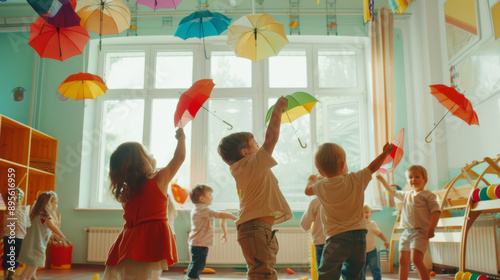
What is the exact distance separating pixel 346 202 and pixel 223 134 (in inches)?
150

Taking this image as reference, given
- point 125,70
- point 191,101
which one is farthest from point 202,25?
point 125,70

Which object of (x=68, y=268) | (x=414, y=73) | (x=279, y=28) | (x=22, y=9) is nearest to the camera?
(x=279, y=28)

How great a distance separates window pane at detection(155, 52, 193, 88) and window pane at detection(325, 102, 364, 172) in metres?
1.94

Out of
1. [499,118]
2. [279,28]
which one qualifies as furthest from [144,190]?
[499,118]

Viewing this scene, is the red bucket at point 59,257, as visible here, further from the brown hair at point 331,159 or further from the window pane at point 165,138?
the brown hair at point 331,159

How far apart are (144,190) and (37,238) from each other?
2164 millimetres

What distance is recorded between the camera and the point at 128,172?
1.98 meters

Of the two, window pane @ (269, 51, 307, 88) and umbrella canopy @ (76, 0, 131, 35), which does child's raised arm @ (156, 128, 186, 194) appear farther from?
window pane @ (269, 51, 307, 88)

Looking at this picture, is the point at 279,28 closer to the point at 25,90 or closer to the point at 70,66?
the point at 70,66

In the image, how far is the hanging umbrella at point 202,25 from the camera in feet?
12.4

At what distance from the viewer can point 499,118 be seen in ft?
12.6

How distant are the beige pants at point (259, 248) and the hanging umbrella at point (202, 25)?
2.16 meters

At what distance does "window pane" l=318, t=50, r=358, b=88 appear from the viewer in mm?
5949

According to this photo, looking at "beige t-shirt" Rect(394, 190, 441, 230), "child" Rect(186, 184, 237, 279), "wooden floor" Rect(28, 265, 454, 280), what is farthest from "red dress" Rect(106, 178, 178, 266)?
"wooden floor" Rect(28, 265, 454, 280)
